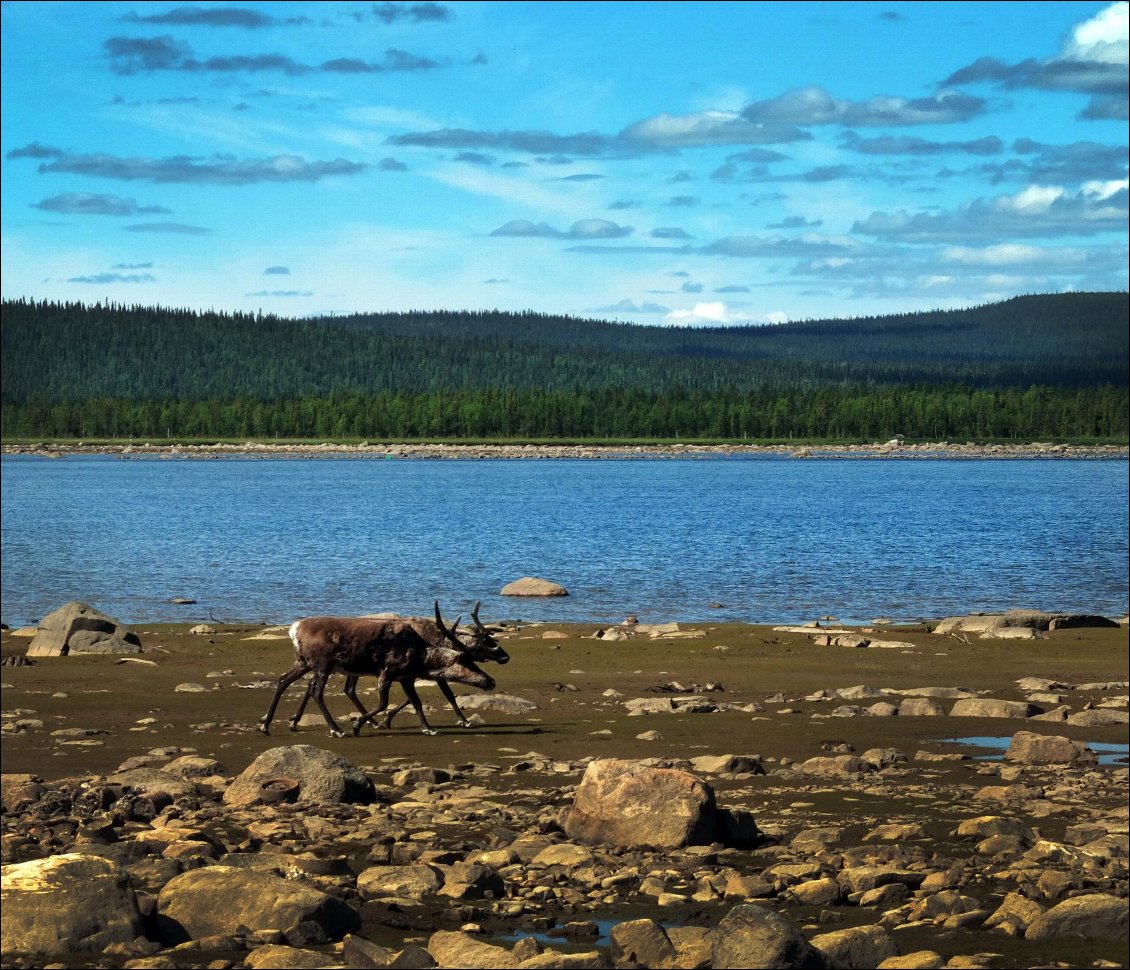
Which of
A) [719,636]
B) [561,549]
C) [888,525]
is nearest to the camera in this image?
[719,636]

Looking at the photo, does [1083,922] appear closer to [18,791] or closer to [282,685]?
[18,791]

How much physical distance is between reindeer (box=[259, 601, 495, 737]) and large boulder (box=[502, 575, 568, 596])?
20413 mm

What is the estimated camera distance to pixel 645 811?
1238cm

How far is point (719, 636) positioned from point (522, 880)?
62.8 ft

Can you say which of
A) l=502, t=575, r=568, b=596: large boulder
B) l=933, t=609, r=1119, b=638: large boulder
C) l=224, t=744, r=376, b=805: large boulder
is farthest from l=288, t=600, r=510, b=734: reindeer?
l=502, t=575, r=568, b=596: large boulder

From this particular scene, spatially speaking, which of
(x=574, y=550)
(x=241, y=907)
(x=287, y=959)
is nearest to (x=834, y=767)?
(x=241, y=907)

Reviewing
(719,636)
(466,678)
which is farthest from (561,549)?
(466,678)

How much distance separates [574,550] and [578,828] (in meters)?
46.3

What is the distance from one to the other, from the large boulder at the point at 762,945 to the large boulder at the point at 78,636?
65.1ft

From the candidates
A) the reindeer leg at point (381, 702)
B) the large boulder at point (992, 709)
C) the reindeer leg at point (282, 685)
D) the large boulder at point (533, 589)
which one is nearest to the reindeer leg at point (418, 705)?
the reindeer leg at point (381, 702)

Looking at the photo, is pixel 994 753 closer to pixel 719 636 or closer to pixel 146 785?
pixel 146 785

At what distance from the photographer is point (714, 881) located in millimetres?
11133

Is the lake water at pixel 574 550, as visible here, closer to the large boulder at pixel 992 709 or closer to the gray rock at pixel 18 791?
the large boulder at pixel 992 709

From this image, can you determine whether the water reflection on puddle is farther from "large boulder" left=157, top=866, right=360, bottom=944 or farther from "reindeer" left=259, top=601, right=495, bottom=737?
"large boulder" left=157, top=866, right=360, bottom=944
